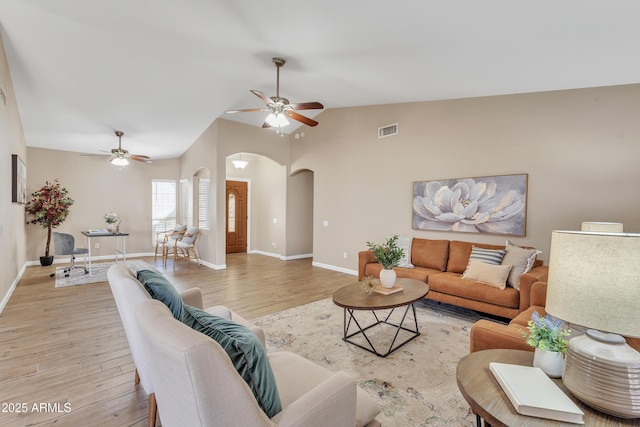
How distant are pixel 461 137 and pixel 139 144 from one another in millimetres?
6847

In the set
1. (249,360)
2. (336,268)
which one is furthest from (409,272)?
(249,360)

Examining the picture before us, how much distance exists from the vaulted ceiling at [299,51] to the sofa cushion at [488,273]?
2226mm

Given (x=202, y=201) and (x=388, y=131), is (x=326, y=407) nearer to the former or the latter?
(x=388, y=131)

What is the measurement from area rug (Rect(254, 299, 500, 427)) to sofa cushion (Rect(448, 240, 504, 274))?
55cm

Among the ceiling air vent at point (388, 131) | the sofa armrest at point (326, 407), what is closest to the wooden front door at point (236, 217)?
the ceiling air vent at point (388, 131)

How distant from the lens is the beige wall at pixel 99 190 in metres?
6.77

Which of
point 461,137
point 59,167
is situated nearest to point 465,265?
point 461,137

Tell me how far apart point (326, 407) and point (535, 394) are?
2.53ft

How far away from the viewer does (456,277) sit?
12.6 ft

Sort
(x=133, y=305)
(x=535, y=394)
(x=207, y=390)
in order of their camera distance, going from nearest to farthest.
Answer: (x=207, y=390), (x=535, y=394), (x=133, y=305)

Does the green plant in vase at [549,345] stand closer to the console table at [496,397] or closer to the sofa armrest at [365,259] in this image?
the console table at [496,397]

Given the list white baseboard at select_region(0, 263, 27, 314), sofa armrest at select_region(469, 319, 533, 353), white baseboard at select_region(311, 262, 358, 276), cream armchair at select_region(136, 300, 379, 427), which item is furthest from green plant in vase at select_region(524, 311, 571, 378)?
white baseboard at select_region(0, 263, 27, 314)

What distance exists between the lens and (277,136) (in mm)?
7305

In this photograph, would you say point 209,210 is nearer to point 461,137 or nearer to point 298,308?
point 298,308
